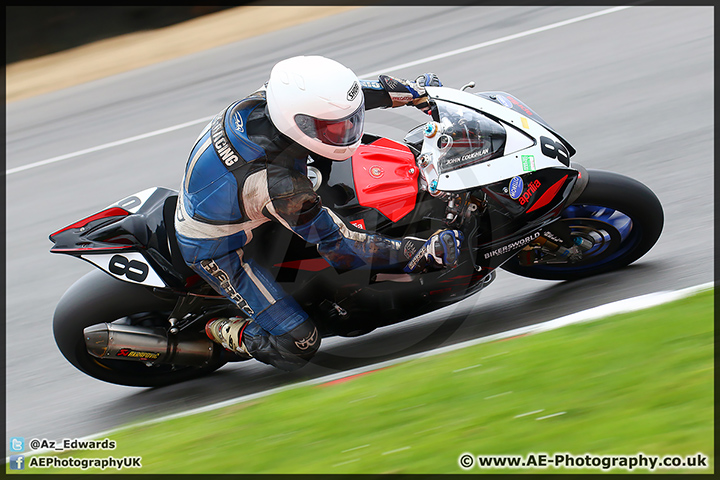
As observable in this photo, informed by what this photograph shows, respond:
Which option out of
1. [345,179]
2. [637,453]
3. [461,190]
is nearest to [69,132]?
[345,179]

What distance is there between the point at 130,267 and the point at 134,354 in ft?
1.91

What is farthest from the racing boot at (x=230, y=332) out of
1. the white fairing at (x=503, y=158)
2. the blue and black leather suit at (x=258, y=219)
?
the white fairing at (x=503, y=158)

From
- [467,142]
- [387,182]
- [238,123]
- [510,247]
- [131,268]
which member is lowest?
[510,247]

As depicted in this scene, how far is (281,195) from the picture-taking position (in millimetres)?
3434

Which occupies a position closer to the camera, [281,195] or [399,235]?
[281,195]

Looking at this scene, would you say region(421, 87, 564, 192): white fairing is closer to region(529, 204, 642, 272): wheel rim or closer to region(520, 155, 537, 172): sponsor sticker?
region(520, 155, 537, 172): sponsor sticker

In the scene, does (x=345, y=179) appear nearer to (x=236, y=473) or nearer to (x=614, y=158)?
(x=236, y=473)

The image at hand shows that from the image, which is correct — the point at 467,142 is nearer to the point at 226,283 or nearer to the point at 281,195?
the point at 281,195

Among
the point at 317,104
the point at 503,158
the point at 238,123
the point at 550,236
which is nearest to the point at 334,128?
the point at 317,104

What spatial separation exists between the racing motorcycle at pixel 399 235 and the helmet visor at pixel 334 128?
434 millimetres

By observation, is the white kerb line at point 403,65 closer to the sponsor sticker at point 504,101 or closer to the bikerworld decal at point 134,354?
the bikerworld decal at point 134,354

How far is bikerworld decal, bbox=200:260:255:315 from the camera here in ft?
12.9

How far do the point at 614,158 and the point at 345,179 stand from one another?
2745 mm

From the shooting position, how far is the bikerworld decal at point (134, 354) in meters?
4.29
